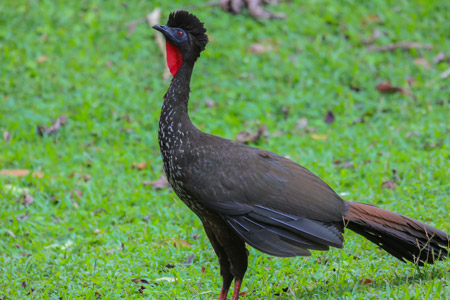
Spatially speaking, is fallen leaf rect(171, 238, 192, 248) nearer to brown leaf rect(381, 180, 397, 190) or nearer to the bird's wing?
the bird's wing

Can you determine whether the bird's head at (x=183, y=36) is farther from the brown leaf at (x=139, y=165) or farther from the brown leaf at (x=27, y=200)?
the brown leaf at (x=139, y=165)

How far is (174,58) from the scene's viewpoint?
4898 millimetres

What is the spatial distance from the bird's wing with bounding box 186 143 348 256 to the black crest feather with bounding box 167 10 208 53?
87cm

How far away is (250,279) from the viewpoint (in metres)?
5.06

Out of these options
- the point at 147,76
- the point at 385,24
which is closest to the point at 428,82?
the point at 385,24

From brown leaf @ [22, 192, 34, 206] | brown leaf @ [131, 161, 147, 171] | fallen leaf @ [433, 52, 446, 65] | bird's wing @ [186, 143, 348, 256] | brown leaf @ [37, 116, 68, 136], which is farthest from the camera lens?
fallen leaf @ [433, 52, 446, 65]

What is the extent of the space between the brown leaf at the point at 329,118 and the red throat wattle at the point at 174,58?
397 cm

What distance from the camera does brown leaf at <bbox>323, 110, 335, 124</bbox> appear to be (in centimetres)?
847

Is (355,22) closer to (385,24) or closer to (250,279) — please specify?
(385,24)

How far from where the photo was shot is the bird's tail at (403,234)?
4.50m

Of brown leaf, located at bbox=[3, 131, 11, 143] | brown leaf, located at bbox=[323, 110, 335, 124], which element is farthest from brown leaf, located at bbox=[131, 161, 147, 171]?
brown leaf, located at bbox=[323, 110, 335, 124]

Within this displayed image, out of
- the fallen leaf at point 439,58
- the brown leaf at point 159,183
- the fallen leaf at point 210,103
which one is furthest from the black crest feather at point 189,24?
the fallen leaf at point 439,58

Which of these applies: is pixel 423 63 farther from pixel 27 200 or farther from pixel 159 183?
pixel 27 200

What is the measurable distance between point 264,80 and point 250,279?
473 cm
